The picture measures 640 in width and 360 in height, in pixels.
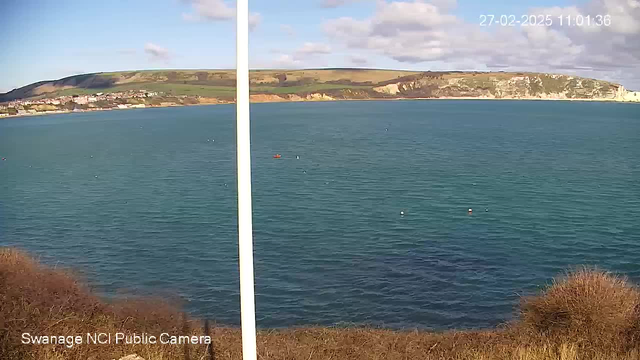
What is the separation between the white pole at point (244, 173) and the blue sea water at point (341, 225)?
15.6 meters

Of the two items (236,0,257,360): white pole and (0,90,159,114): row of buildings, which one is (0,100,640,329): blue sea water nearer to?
(236,0,257,360): white pole

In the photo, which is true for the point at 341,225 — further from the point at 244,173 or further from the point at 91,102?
Result: the point at 91,102

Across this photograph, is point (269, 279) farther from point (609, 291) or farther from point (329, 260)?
point (609, 291)

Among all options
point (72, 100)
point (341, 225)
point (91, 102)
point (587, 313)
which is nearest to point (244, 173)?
point (587, 313)

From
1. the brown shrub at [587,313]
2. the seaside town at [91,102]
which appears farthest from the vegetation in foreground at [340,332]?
the seaside town at [91,102]

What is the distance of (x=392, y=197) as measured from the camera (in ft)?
139

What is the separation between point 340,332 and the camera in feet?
55.9

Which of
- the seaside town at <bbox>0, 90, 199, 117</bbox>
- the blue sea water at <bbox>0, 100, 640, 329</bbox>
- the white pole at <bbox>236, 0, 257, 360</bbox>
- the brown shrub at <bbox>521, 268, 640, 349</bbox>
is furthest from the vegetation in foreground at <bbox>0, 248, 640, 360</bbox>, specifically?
the seaside town at <bbox>0, 90, 199, 117</bbox>

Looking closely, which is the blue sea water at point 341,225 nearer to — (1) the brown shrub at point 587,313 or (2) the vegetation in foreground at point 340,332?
(2) the vegetation in foreground at point 340,332

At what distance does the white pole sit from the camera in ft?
17.7

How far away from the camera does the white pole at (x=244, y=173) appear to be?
5.40 m

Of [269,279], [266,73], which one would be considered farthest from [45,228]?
[266,73]

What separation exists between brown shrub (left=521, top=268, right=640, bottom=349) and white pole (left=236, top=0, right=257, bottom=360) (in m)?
10.3

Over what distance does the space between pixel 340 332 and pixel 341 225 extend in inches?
688
